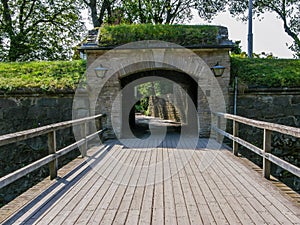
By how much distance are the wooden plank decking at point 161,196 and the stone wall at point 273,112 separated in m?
2.92

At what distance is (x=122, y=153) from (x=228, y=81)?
11.4 ft

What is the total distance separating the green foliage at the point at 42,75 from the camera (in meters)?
7.75

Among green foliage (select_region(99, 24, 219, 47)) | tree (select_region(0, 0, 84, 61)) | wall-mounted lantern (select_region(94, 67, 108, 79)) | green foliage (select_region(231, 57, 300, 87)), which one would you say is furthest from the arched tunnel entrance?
tree (select_region(0, 0, 84, 61))

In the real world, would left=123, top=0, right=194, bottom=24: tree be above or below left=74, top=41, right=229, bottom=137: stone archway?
above

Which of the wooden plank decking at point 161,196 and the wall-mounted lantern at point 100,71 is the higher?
the wall-mounted lantern at point 100,71

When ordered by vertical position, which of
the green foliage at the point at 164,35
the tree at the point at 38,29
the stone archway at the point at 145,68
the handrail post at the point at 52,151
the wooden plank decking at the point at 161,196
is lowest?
the wooden plank decking at the point at 161,196

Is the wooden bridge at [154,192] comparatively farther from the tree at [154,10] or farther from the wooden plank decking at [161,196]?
the tree at [154,10]

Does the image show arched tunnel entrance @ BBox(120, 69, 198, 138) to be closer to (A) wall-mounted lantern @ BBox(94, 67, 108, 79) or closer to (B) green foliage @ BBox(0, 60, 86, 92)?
(A) wall-mounted lantern @ BBox(94, 67, 108, 79)

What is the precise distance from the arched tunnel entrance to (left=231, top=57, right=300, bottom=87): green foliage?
1.72 metres

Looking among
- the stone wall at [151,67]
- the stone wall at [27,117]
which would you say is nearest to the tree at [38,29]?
the stone wall at [27,117]

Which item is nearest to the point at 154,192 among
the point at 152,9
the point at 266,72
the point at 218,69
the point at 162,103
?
the point at 218,69

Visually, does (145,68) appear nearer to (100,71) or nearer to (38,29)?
(100,71)

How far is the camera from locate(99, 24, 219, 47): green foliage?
7582 mm

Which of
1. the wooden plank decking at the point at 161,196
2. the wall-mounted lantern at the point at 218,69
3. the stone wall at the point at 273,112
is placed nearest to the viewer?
the wooden plank decking at the point at 161,196
